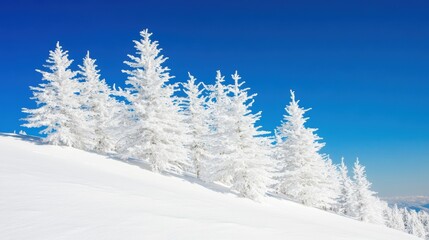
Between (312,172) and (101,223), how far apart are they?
26545 mm

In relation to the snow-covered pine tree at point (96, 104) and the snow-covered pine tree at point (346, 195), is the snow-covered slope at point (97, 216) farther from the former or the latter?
the snow-covered pine tree at point (346, 195)

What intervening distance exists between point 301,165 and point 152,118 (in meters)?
15.6

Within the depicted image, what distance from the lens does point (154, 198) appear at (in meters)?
11.3

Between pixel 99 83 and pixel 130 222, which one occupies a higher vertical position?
pixel 99 83

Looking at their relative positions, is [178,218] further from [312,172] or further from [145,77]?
[312,172]

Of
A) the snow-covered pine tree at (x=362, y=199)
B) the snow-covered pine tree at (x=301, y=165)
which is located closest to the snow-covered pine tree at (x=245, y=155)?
the snow-covered pine tree at (x=301, y=165)

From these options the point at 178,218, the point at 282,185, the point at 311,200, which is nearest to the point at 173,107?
the point at 282,185

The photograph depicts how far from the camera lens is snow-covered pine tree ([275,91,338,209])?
99.5ft

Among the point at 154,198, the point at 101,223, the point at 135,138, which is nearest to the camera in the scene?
the point at 101,223

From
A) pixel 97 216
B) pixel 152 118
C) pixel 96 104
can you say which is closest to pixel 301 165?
pixel 152 118

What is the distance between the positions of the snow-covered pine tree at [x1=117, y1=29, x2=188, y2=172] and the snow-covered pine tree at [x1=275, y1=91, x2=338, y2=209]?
11385mm

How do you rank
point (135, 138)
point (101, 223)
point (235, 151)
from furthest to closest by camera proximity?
point (135, 138) → point (235, 151) → point (101, 223)

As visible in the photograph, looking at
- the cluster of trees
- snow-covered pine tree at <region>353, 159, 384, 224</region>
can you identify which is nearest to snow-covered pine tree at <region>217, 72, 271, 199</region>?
the cluster of trees

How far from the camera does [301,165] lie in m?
31.2
